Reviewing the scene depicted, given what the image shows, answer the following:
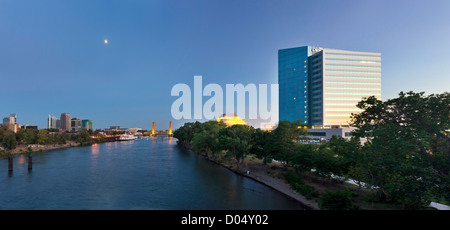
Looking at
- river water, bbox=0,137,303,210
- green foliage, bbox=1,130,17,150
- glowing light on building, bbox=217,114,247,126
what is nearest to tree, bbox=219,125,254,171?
river water, bbox=0,137,303,210

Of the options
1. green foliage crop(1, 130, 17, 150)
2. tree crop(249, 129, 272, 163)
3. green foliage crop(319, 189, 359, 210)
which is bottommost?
green foliage crop(1, 130, 17, 150)

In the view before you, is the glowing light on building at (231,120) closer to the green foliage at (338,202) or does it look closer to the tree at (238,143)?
the tree at (238,143)

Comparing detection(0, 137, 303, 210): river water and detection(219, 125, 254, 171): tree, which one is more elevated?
detection(219, 125, 254, 171): tree

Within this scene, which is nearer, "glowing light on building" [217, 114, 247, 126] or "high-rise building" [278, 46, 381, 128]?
"high-rise building" [278, 46, 381, 128]

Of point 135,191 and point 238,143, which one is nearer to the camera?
point 135,191

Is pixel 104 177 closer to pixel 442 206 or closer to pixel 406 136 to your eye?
pixel 406 136

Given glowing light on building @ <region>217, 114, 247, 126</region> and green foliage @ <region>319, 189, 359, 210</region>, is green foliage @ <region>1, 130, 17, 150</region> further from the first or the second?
glowing light on building @ <region>217, 114, 247, 126</region>

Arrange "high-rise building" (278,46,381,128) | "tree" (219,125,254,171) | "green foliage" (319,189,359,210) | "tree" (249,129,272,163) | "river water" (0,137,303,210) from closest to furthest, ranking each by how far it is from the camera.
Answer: "green foliage" (319,189,359,210)
"river water" (0,137,303,210)
"tree" (219,125,254,171)
"tree" (249,129,272,163)
"high-rise building" (278,46,381,128)

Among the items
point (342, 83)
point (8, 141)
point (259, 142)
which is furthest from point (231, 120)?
point (8, 141)

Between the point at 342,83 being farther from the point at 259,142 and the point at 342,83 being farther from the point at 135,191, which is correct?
the point at 135,191

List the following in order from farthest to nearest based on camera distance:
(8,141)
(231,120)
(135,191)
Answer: (231,120) < (8,141) < (135,191)

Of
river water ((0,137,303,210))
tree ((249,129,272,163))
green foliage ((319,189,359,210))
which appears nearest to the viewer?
green foliage ((319,189,359,210))

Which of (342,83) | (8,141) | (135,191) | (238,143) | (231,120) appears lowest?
(135,191)

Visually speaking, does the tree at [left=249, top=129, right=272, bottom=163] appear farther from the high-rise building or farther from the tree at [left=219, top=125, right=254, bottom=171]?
the high-rise building
